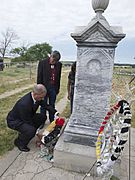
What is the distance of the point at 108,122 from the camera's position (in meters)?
2.26

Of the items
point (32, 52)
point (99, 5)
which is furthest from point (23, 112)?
point (32, 52)

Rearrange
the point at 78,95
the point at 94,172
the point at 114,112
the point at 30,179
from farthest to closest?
the point at 78,95 → the point at 94,172 → the point at 30,179 → the point at 114,112

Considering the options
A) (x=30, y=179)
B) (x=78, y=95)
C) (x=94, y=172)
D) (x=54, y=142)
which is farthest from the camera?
(x=54, y=142)

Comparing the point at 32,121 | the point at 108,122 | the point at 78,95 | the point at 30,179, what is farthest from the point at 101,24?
the point at 30,179

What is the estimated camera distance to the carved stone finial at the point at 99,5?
2.65 m

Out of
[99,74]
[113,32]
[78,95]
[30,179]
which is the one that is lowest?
[30,179]

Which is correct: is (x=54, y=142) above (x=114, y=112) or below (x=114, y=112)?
below

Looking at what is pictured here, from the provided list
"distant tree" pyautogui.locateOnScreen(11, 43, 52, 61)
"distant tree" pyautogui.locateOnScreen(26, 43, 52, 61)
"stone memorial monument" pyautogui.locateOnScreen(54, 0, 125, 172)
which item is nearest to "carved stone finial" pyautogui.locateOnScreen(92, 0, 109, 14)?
"stone memorial monument" pyautogui.locateOnScreen(54, 0, 125, 172)

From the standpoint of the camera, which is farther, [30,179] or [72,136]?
[72,136]

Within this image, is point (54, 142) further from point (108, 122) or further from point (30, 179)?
point (108, 122)

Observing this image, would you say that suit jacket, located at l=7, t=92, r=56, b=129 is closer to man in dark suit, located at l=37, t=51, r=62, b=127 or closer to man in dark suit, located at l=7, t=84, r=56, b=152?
man in dark suit, located at l=7, t=84, r=56, b=152

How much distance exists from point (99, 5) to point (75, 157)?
2.06 metres

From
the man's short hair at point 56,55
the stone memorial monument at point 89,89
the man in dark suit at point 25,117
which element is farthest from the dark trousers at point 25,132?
the man's short hair at point 56,55

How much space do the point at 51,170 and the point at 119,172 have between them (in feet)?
2.98
